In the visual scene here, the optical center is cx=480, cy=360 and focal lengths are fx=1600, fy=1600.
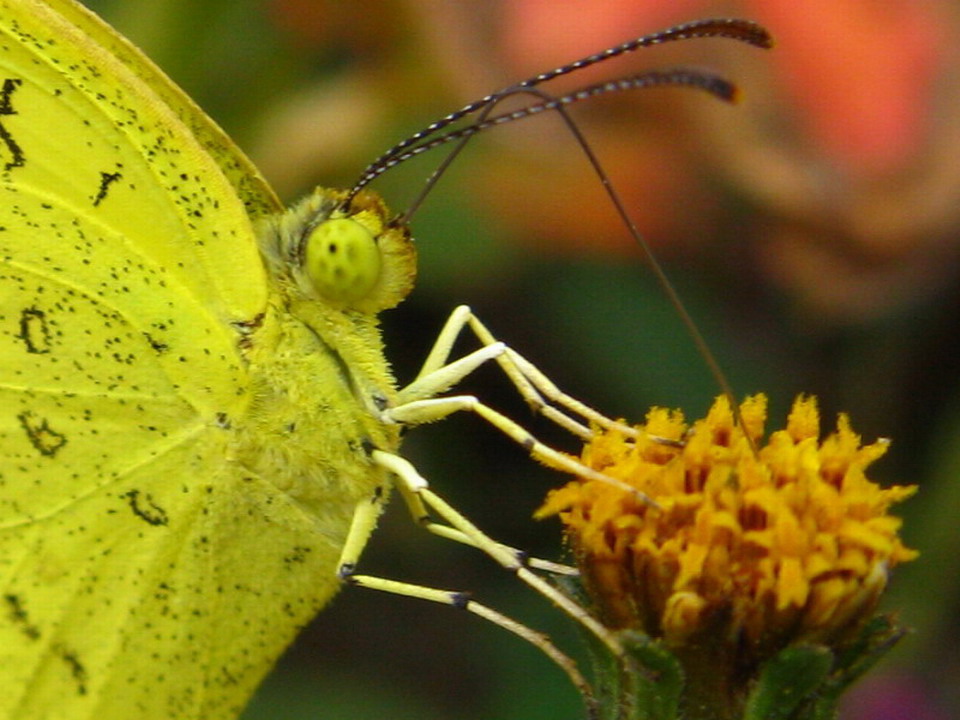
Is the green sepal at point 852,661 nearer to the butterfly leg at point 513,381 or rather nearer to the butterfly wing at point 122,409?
the butterfly leg at point 513,381

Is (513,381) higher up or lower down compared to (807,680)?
higher up

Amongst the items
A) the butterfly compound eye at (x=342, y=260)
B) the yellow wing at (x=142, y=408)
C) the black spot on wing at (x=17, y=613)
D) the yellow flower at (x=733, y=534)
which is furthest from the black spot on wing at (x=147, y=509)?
the yellow flower at (x=733, y=534)

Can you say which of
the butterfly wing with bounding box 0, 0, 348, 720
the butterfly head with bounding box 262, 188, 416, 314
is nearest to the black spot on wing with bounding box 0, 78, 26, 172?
the butterfly wing with bounding box 0, 0, 348, 720

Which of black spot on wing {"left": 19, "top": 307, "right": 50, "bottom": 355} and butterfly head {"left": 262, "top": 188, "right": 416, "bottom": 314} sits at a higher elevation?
butterfly head {"left": 262, "top": 188, "right": 416, "bottom": 314}

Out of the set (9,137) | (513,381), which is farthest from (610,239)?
(9,137)

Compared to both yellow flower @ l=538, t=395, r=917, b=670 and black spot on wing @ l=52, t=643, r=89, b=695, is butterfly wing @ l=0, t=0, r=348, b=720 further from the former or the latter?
yellow flower @ l=538, t=395, r=917, b=670

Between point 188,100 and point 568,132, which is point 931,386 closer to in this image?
point 568,132

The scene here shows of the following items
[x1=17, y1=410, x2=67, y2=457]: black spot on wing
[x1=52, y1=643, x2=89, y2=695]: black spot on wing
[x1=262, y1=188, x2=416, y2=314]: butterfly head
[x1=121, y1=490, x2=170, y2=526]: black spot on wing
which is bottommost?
[x1=52, y1=643, x2=89, y2=695]: black spot on wing

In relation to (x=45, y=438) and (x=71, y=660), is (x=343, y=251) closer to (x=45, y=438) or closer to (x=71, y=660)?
(x=45, y=438)

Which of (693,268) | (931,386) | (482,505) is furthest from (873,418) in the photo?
(482,505)
